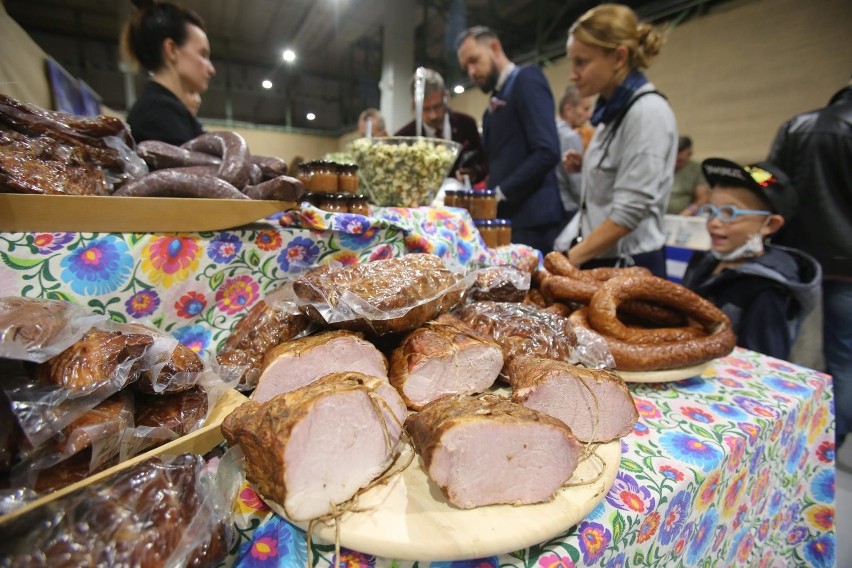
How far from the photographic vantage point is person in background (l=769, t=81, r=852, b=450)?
2.68 metres

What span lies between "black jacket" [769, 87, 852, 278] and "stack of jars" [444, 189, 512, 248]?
2296mm

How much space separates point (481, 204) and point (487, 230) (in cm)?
18

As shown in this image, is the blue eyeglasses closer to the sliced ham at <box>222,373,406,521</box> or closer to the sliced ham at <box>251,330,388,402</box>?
the sliced ham at <box>251,330,388,402</box>

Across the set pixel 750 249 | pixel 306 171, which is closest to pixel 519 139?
pixel 750 249

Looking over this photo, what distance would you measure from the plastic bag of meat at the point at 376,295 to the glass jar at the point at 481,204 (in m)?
0.98

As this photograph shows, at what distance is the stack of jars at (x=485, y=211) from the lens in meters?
2.17

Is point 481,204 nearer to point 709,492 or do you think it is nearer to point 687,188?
point 709,492

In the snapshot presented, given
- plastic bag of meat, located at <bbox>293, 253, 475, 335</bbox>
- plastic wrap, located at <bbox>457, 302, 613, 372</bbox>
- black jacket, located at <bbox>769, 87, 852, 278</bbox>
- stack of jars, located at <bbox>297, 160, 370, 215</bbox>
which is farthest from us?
black jacket, located at <bbox>769, 87, 852, 278</bbox>

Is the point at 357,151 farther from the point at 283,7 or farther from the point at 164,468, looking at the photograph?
the point at 283,7

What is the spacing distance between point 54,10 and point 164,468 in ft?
38.4

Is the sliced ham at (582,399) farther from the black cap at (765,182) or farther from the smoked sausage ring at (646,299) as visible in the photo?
the black cap at (765,182)

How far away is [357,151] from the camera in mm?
2182

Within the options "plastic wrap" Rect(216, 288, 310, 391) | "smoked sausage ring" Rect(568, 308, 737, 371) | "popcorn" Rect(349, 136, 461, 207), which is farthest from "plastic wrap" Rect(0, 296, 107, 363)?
"smoked sausage ring" Rect(568, 308, 737, 371)

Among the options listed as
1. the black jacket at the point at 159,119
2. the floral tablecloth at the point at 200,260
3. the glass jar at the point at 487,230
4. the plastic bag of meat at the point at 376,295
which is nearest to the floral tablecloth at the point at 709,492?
the plastic bag of meat at the point at 376,295
